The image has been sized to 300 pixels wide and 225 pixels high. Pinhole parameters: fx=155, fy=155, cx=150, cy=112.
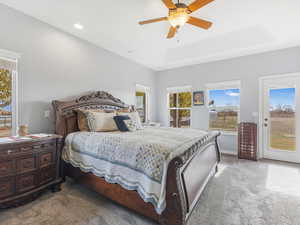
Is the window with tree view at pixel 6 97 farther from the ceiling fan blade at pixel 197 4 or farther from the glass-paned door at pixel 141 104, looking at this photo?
the glass-paned door at pixel 141 104

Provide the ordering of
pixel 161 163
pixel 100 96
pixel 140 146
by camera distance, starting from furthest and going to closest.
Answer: pixel 100 96 < pixel 140 146 < pixel 161 163

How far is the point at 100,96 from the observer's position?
3.56 m

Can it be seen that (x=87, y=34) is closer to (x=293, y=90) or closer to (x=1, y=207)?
(x=1, y=207)

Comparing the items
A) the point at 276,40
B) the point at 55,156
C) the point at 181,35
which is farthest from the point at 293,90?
the point at 55,156

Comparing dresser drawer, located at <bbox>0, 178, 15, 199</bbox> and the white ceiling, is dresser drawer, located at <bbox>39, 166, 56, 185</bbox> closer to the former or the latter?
dresser drawer, located at <bbox>0, 178, 15, 199</bbox>

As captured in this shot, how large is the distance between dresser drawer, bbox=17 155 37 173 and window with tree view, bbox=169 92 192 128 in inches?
170

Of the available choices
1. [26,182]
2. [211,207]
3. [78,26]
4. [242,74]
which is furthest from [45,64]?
[242,74]

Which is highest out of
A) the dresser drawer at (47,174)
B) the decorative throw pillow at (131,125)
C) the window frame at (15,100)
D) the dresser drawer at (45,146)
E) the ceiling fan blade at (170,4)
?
the ceiling fan blade at (170,4)

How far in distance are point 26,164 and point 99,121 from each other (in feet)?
3.88

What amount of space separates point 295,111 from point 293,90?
51 cm

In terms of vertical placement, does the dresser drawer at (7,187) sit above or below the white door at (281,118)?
below

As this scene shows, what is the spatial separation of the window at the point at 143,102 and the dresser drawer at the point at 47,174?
10.7ft

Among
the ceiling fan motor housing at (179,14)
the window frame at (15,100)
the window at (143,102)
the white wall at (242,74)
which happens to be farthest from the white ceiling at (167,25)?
the window at (143,102)

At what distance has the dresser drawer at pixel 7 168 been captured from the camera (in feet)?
5.96
